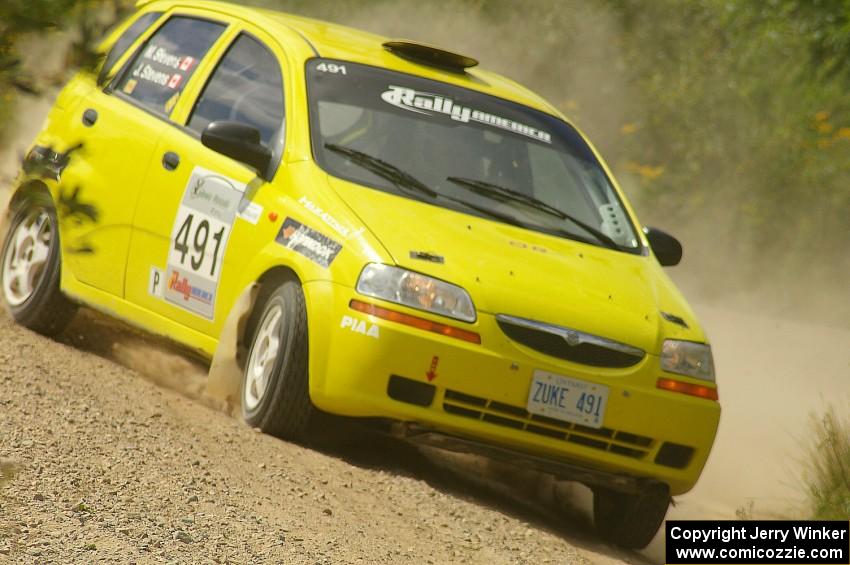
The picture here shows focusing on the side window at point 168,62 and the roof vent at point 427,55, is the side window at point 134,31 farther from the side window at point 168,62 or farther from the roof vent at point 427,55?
the roof vent at point 427,55

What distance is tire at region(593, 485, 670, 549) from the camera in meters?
6.96

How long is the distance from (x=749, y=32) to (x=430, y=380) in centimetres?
1234

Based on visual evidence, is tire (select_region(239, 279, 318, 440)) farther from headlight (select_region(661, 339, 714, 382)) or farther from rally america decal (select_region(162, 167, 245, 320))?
headlight (select_region(661, 339, 714, 382))

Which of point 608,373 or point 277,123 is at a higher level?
point 277,123

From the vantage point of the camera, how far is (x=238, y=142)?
280 inches

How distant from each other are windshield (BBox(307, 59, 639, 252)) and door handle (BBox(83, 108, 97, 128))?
4.49ft

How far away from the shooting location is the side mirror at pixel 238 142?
708 cm

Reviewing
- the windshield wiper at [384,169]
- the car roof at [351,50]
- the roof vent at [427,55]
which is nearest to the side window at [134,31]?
the car roof at [351,50]

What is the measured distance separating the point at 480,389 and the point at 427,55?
241 cm

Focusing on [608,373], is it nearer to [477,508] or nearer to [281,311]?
[477,508]

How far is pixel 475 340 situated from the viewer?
632 cm

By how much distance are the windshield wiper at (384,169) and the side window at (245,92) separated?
0.39m

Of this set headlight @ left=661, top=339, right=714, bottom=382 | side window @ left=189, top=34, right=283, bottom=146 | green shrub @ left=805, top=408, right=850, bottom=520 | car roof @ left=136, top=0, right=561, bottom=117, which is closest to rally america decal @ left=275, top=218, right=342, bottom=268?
side window @ left=189, top=34, right=283, bottom=146

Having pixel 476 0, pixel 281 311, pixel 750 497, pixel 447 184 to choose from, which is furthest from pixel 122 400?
pixel 476 0
